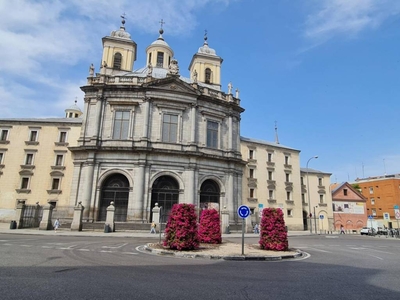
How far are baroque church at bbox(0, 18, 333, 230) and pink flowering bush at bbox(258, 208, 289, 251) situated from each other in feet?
44.8

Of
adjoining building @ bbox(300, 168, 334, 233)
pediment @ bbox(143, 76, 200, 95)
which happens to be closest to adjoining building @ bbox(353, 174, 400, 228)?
adjoining building @ bbox(300, 168, 334, 233)

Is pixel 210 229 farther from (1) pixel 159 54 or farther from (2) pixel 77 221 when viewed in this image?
(1) pixel 159 54

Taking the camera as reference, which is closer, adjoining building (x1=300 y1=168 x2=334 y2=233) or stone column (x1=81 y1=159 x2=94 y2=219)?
stone column (x1=81 y1=159 x2=94 y2=219)

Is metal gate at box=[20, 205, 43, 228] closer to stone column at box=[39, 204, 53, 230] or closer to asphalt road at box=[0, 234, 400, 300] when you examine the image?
stone column at box=[39, 204, 53, 230]

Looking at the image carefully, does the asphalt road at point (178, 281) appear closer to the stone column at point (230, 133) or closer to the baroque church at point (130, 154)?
the baroque church at point (130, 154)

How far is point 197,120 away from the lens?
3356 cm

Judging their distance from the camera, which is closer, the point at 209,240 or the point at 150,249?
the point at 150,249

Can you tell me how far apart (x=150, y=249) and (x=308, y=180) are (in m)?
37.9

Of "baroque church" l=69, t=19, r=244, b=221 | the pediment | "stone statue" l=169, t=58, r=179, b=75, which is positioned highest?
"stone statue" l=169, t=58, r=179, b=75

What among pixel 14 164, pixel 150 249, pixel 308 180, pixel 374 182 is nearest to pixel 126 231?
pixel 150 249

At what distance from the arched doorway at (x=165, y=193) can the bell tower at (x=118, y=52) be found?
19.5 m

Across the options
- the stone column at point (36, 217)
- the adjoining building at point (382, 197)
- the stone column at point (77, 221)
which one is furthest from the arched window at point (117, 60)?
the adjoining building at point (382, 197)

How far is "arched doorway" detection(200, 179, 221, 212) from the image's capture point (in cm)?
3247

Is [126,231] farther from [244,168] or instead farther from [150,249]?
[244,168]
